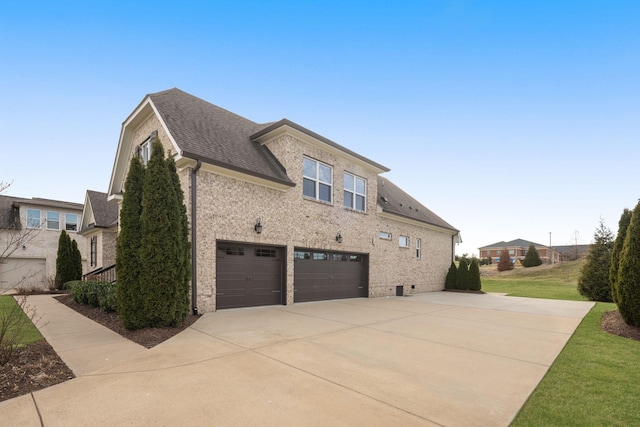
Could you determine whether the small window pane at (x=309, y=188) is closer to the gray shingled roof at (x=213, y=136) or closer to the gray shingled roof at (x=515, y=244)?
the gray shingled roof at (x=213, y=136)

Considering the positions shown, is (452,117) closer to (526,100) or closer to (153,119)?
(526,100)

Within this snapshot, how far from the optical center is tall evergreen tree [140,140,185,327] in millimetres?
7160

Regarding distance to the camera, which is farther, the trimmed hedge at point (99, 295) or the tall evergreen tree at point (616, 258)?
the trimmed hedge at point (99, 295)

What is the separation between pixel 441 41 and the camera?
42.6 feet

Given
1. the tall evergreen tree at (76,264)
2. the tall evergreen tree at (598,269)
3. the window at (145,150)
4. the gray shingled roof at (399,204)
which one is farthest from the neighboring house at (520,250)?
the tall evergreen tree at (76,264)

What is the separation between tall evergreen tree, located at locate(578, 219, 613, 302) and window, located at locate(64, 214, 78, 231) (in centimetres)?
3496

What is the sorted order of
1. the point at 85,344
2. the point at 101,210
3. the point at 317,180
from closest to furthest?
the point at 85,344 → the point at 317,180 → the point at 101,210

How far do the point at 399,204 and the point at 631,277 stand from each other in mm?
12342

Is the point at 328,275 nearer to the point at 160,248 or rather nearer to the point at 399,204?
the point at 160,248

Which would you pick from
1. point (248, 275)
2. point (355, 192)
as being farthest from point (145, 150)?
point (355, 192)

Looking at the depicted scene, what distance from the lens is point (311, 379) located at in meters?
4.36

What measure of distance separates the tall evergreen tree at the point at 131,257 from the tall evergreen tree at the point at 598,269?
19.9 m

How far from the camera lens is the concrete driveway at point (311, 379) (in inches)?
132

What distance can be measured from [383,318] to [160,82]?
1503 centimetres
